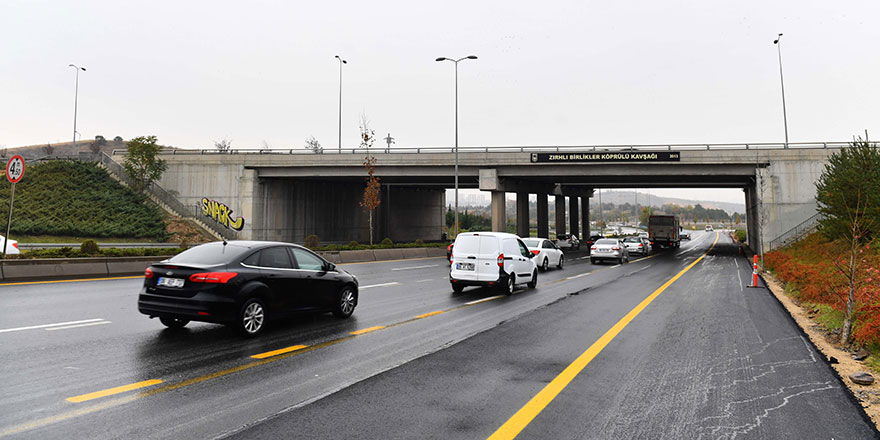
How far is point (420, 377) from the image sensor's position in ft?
19.0

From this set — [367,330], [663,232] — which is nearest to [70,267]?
[367,330]

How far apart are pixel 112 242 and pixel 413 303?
34364 millimetres

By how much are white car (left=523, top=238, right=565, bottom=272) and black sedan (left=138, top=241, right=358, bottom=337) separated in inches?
625

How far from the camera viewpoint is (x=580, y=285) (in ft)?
56.0

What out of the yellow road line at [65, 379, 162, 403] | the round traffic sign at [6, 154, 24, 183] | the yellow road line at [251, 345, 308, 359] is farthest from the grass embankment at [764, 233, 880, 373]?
the round traffic sign at [6, 154, 24, 183]

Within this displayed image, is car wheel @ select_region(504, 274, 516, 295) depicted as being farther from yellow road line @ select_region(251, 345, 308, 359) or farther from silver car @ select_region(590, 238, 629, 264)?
silver car @ select_region(590, 238, 629, 264)

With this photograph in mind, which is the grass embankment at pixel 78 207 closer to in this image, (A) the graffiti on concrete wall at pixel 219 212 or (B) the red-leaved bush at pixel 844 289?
(A) the graffiti on concrete wall at pixel 219 212

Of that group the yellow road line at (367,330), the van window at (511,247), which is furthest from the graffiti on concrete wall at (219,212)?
the yellow road line at (367,330)

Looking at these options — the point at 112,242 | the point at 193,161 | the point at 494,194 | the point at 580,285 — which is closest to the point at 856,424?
the point at 580,285

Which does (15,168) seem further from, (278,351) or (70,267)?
(278,351)

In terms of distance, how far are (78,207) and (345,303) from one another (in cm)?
4092

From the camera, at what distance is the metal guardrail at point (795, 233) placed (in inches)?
1400

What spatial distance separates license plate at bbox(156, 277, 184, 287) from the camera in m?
7.43

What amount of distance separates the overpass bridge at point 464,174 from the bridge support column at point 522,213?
109 millimetres
